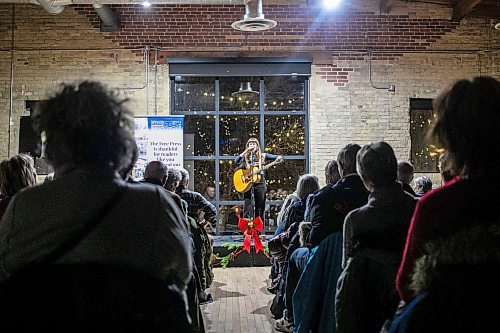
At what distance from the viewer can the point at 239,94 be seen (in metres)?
9.42

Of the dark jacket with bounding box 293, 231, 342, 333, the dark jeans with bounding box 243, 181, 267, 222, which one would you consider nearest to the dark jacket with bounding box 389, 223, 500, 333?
the dark jacket with bounding box 293, 231, 342, 333

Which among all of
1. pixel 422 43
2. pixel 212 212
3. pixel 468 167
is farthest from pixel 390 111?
pixel 468 167

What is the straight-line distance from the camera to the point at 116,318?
4.26 ft

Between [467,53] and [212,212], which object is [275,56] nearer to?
[467,53]

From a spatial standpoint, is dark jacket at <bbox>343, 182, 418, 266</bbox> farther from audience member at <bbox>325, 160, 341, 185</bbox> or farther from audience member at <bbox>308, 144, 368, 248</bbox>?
audience member at <bbox>325, 160, 341, 185</bbox>

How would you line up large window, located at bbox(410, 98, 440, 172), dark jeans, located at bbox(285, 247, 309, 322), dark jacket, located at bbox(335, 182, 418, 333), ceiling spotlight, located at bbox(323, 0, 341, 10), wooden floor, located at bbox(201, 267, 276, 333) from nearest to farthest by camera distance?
dark jacket, located at bbox(335, 182, 418, 333) → dark jeans, located at bbox(285, 247, 309, 322) → wooden floor, located at bbox(201, 267, 276, 333) → ceiling spotlight, located at bbox(323, 0, 341, 10) → large window, located at bbox(410, 98, 440, 172)

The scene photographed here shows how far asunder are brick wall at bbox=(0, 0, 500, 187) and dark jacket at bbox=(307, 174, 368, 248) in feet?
19.9

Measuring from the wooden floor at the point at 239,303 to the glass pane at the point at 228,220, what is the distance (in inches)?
69.7

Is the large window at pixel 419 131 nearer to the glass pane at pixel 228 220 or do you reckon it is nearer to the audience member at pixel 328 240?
the glass pane at pixel 228 220

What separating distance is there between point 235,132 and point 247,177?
1216 millimetres

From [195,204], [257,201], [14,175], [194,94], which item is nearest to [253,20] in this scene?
[195,204]

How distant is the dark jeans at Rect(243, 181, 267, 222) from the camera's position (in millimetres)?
8634

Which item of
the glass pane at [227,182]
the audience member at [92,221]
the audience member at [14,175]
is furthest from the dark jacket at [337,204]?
the glass pane at [227,182]

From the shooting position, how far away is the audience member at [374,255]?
2.35 meters
